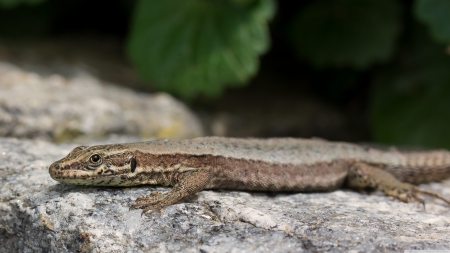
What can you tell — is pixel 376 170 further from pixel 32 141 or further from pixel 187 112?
pixel 32 141

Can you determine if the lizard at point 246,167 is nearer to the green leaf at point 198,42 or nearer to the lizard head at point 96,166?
the lizard head at point 96,166

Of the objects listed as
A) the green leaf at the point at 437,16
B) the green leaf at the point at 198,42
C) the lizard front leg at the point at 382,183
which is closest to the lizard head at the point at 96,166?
the lizard front leg at the point at 382,183

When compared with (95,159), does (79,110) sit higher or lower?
higher

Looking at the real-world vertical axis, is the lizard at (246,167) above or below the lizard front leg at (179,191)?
above

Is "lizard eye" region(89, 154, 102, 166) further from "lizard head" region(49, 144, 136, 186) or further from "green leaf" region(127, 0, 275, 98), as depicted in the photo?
"green leaf" region(127, 0, 275, 98)

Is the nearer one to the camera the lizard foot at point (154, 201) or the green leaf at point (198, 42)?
the lizard foot at point (154, 201)

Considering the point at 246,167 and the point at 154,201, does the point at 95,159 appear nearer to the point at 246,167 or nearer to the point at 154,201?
the point at 154,201

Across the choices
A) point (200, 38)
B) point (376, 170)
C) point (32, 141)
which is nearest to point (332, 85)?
point (200, 38)

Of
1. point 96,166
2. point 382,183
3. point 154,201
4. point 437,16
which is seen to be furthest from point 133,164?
point 437,16
